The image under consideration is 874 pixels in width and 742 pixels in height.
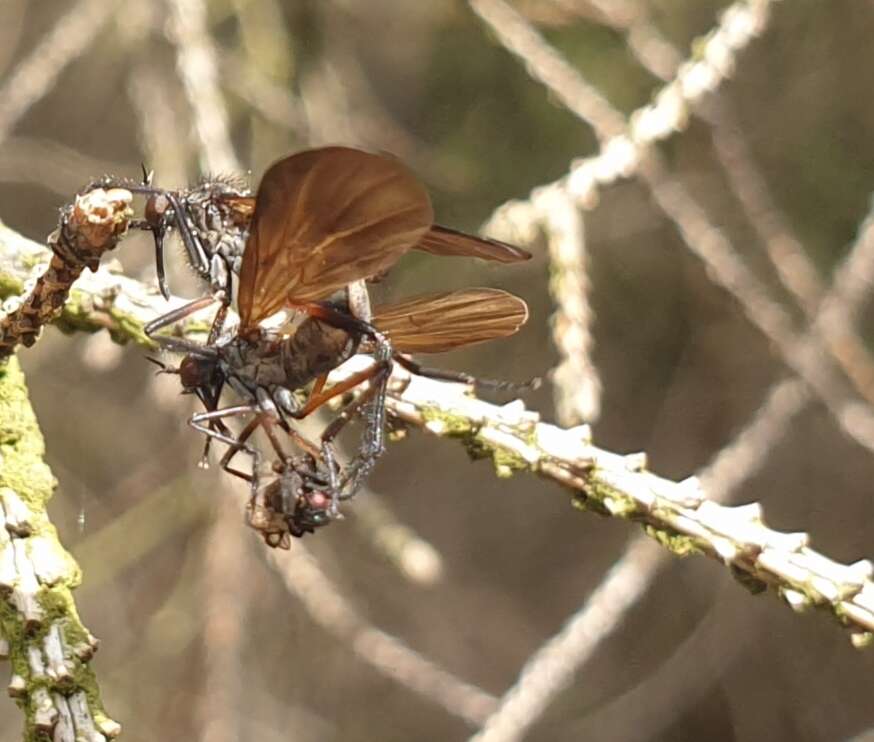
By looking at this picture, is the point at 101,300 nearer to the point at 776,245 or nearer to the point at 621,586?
the point at 621,586

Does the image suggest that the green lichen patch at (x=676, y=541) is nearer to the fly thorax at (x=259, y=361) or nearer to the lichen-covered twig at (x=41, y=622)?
the fly thorax at (x=259, y=361)

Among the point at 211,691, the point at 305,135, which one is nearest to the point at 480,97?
the point at 305,135

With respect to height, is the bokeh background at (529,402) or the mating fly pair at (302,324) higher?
the bokeh background at (529,402)

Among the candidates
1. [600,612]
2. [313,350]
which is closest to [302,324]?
[313,350]

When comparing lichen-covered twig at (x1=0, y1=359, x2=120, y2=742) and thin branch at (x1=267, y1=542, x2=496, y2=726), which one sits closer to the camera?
lichen-covered twig at (x1=0, y1=359, x2=120, y2=742)

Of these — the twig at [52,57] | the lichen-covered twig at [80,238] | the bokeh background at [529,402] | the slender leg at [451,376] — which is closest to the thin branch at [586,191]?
the slender leg at [451,376]

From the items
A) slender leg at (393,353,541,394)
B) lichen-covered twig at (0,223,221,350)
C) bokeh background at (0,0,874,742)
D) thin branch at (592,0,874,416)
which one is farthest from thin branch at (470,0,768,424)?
bokeh background at (0,0,874,742)

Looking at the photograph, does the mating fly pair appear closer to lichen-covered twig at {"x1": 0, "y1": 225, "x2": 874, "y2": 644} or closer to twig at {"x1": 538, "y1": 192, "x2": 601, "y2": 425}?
lichen-covered twig at {"x1": 0, "y1": 225, "x2": 874, "y2": 644}
